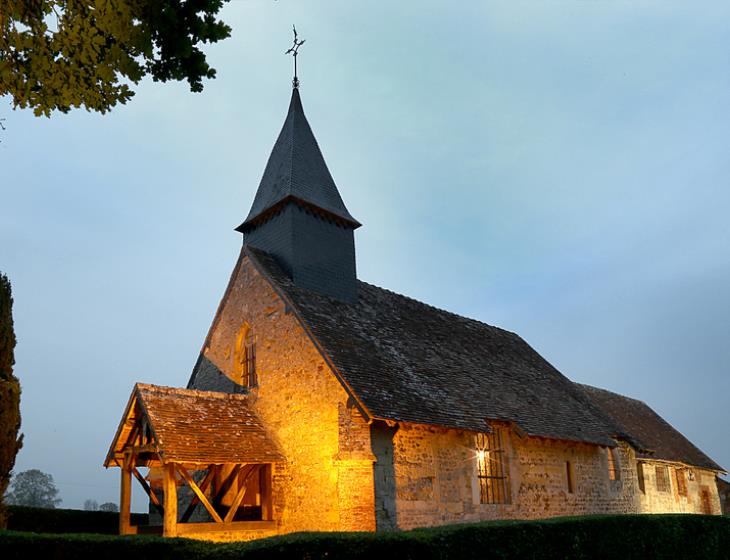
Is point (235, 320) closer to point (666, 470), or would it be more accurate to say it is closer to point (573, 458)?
point (573, 458)

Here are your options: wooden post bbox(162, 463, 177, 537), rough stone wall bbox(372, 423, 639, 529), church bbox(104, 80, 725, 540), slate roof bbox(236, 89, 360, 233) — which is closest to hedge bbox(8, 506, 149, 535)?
church bbox(104, 80, 725, 540)

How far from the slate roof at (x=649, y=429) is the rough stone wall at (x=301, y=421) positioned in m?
14.3

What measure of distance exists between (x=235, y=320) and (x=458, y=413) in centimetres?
625

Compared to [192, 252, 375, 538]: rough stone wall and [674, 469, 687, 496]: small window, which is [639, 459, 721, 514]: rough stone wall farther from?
[192, 252, 375, 538]: rough stone wall

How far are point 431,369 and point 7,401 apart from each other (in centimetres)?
910

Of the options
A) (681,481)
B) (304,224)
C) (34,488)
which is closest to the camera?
(304,224)

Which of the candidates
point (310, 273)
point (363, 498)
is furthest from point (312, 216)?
point (363, 498)

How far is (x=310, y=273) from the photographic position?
15852 millimetres

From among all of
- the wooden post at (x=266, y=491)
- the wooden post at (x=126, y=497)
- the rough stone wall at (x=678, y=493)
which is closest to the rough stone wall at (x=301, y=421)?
the wooden post at (x=266, y=491)

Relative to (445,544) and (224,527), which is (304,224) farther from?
(445,544)

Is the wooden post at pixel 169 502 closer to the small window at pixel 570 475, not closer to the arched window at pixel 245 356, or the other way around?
the arched window at pixel 245 356

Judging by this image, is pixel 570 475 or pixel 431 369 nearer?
Answer: pixel 431 369

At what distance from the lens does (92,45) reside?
243 inches

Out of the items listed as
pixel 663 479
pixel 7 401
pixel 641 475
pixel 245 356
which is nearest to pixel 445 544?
pixel 245 356
